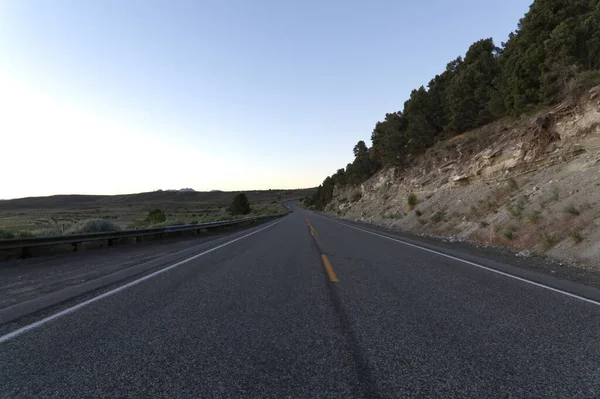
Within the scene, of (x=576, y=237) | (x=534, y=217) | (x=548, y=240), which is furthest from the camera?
(x=534, y=217)

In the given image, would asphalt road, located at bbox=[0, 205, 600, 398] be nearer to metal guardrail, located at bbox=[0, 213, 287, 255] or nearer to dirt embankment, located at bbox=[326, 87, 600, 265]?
metal guardrail, located at bbox=[0, 213, 287, 255]

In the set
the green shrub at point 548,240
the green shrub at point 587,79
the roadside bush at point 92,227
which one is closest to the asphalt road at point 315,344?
the green shrub at point 548,240

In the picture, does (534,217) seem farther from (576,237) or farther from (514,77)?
(514,77)

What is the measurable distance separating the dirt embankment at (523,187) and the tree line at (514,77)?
1.47 meters

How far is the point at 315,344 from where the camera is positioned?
13.1ft

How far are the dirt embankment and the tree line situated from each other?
1.47m

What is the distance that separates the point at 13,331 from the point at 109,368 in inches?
80.9

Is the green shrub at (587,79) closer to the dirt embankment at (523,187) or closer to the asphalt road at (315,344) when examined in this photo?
the dirt embankment at (523,187)

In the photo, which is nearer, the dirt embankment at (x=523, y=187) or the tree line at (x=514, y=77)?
the dirt embankment at (x=523, y=187)

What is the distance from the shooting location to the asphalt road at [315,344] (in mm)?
3121

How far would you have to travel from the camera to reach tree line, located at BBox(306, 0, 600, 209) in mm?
19688

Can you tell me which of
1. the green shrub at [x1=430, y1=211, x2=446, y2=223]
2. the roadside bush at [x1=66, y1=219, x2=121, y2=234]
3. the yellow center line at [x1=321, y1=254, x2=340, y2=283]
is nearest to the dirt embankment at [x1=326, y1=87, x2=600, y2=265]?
the green shrub at [x1=430, y1=211, x2=446, y2=223]

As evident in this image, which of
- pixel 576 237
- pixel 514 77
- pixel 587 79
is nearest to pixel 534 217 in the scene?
pixel 576 237

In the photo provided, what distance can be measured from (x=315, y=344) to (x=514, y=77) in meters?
25.1
